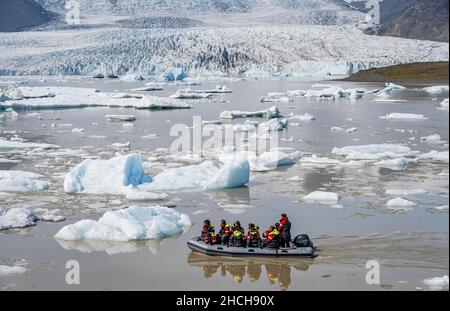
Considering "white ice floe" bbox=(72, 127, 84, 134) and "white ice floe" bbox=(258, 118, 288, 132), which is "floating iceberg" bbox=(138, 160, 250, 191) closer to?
"white ice floe" bbox=(258, 118, 288, 132)

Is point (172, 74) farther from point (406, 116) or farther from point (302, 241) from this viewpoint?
point (302, 241)

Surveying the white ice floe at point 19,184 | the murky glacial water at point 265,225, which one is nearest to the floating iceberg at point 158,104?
the murky glacial water at point 265,225

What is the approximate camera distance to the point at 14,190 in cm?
1223

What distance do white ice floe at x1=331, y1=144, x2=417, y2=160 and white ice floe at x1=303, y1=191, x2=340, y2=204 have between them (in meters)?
4.20

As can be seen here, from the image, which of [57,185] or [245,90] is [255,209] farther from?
[245,90]

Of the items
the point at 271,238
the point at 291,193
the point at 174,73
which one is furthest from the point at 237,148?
the point at 174,73

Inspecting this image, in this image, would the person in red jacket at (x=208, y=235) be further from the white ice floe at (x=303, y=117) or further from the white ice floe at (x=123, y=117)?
the white ice floe at (x=123, y=117)

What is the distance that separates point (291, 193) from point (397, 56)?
5082 centimetres

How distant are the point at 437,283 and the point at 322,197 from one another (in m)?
4.39

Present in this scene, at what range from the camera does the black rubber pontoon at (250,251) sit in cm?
831

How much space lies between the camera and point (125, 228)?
30.5 ft

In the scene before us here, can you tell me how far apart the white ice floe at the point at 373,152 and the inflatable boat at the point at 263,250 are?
7417 millimetres

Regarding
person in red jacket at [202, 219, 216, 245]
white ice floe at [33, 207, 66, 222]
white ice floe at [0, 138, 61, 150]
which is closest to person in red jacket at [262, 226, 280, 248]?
person in red jacket at [202, 219, 216, 245]

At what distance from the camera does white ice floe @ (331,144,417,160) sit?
A: 15.6m
